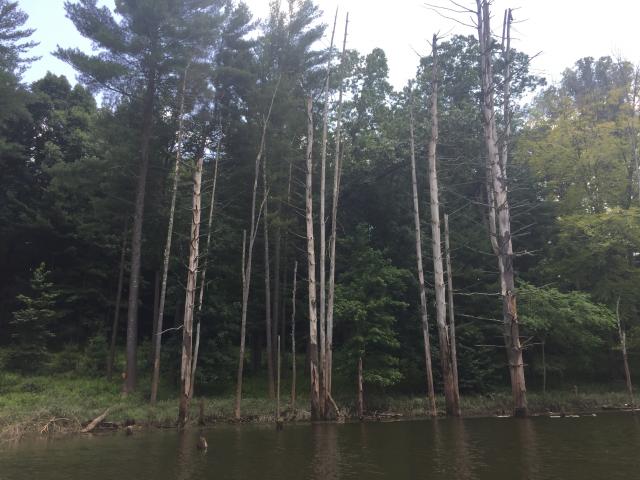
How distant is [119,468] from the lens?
27.2ft

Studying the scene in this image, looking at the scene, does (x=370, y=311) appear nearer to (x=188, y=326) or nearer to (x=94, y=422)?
(x=188, y=326)

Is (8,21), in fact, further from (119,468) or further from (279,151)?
(119,468)

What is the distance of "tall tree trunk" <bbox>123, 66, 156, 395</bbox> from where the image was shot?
2022cm

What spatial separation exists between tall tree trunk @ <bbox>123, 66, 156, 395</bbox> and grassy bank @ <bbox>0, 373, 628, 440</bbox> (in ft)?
4.23

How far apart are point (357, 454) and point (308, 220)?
10333mm

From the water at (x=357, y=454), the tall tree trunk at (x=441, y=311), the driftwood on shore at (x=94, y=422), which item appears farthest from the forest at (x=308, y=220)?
the water at (x=357, y=454)

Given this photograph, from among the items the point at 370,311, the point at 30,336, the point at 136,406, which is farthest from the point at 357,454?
the point at 30,336

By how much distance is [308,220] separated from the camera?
721 inches

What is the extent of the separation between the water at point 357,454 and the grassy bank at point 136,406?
2.25m

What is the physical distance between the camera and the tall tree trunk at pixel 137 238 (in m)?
20.2

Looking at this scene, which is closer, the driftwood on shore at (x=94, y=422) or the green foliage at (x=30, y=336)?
the driftwood on shore at (x=94, y=422)

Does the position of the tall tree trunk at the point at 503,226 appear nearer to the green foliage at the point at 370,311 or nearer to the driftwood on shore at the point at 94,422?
the green foliage at the point at 370,311

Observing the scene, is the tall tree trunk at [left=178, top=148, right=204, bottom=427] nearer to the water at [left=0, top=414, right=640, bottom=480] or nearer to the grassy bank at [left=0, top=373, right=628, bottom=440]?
the grassy bank at [left=0, top=373, right=628, bottom=440]

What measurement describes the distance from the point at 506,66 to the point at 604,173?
45.2ft
